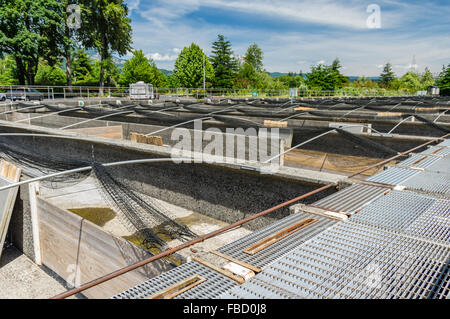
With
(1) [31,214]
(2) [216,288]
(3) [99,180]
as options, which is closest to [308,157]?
(3) [99,180]

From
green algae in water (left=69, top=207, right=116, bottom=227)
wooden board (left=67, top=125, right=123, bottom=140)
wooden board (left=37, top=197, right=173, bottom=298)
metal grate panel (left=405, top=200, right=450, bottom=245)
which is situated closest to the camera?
metal grate panel (left=405, top=200, right=450, bottom=245)

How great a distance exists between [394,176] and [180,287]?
343cm

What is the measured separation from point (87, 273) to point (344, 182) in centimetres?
416

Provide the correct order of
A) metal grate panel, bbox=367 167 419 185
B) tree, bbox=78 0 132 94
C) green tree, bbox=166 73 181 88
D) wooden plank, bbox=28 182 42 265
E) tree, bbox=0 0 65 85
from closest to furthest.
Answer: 1. metal grate panel, bbox=367 167 419 185
2. wooden plank, bbox=28 182 42 265
3. tree, bbox=0 0 65 85
4. tree, bbox=78 0 132 94
5. green tree, bbox=166 73 181 88

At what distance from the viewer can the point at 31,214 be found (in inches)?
244

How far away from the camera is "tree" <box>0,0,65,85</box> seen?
2808 cm

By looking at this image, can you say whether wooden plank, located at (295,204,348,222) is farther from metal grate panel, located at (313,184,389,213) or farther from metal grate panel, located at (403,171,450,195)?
metal grate panel, located at (403,171,450,195)

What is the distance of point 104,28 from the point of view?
35.7 meters

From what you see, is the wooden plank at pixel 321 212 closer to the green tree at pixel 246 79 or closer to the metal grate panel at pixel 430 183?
the metal grate panel at pixel 430 183

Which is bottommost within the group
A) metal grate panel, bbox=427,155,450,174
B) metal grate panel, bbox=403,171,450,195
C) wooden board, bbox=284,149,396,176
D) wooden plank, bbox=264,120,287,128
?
wooden board, bbox=284,149,396,176

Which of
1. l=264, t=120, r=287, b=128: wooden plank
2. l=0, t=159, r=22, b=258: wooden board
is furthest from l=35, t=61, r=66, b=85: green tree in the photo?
l=0, t=159, r=22, b=258: wooden board

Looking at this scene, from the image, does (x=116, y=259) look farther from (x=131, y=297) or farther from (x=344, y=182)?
(x=344, y=182)

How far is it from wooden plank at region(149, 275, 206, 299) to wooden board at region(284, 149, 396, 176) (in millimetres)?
6069

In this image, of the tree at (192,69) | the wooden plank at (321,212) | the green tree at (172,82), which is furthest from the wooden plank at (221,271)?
the green tree at (172,82)
